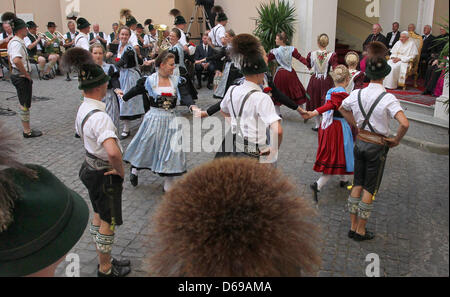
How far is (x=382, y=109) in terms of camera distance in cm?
404

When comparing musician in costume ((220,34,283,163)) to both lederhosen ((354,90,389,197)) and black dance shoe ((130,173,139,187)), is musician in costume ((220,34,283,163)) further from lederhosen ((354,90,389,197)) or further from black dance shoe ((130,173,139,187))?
black dance shoe ((130,173,139,187))

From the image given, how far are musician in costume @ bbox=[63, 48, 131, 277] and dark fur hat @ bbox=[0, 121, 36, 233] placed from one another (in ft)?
5.72

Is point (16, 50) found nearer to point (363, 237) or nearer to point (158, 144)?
point (158, 144)

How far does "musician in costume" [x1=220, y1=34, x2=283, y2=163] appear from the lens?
13.2 ft

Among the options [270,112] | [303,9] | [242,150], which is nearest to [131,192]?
[242,150]

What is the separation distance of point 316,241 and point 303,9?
1094 cm

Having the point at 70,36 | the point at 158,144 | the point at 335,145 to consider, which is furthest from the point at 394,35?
the point at 70,36

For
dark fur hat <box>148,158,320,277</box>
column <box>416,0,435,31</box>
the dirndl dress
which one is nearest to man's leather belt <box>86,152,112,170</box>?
the dirndl dress

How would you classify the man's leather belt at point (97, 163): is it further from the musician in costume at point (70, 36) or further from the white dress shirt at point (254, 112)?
the musician in costume at point (70, 36)

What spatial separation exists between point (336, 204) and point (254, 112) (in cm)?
203

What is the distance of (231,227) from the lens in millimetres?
1318

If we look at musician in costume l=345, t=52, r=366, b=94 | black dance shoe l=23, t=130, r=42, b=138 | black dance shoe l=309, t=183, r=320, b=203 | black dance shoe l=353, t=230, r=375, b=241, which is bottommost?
black dance shoe l=353, t=230, r=375, b=241

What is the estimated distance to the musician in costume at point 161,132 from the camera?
5.49 metres

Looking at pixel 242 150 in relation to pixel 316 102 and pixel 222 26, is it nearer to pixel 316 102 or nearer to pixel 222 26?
pixel 316 102
